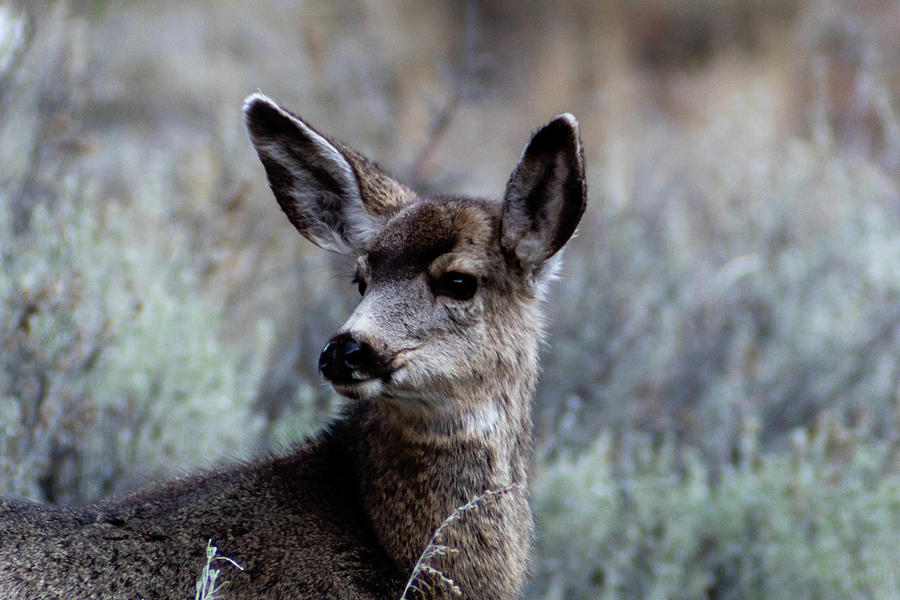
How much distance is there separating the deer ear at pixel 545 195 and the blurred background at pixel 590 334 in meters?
0.76

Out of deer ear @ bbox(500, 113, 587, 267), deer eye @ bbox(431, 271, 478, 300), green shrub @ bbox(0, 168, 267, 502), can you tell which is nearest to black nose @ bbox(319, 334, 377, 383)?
deer eye @ bbox(431, 271, 478, 300)

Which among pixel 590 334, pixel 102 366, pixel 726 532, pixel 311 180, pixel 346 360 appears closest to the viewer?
pixel 346 360

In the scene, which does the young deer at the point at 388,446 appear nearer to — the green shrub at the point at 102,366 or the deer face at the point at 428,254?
the deer face at the point at 428,254

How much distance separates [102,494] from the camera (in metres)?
4.42

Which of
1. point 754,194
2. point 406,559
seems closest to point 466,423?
point 406,559

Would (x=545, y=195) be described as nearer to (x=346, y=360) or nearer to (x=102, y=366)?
(x=346, y=360)

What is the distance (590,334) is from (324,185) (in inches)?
119

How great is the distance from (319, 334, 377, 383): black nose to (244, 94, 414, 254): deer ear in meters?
0.79

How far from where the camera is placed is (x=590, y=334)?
6535 mm

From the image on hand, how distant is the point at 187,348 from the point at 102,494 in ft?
2.79

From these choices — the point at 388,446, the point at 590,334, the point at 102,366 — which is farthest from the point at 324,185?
the point at 590,334

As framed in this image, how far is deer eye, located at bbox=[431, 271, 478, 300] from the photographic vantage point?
345 cm

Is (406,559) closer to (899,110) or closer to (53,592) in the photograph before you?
(53,592)

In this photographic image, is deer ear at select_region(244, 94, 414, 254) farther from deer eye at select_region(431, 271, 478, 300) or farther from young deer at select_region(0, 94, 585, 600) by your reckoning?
deer eye at select_region(431, 271, 478, 300)
